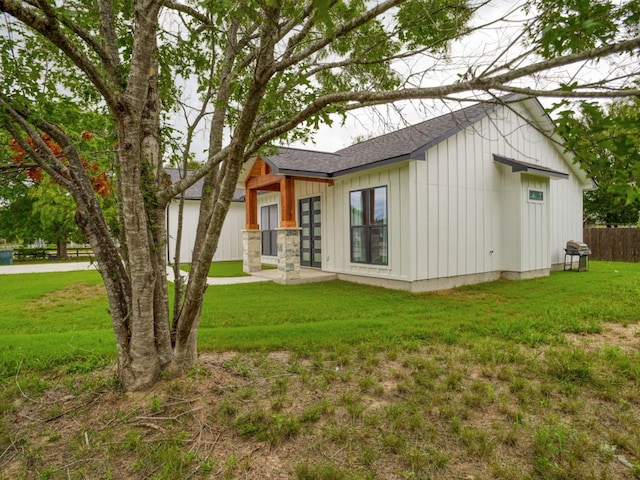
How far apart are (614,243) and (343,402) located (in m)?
16.6

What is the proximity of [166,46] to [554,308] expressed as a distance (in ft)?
21.7

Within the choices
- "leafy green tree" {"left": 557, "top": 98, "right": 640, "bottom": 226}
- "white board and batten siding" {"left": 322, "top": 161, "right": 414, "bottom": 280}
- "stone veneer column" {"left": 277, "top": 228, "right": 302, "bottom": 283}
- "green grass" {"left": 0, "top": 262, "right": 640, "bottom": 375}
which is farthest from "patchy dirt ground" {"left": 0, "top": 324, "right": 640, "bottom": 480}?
"stone veneer column" {"left": 277, "top": 228, "right": 302, "bottom": 283}

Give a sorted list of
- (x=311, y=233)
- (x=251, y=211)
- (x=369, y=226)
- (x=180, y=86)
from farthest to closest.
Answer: (x=251, y=211), (x=311, y=233), (x=369, y=226), (x=180, y=86)

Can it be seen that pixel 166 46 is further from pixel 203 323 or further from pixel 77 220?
pixel 203 323

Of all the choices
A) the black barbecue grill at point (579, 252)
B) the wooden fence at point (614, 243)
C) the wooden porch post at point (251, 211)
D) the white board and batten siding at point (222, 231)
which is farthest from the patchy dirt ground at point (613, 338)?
the white board and batten siding at point (222, 231)

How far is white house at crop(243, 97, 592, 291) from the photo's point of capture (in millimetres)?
7520

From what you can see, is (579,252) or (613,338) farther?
(579,252)

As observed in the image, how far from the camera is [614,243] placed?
555 inches

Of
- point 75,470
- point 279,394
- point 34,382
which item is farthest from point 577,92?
point 34,382

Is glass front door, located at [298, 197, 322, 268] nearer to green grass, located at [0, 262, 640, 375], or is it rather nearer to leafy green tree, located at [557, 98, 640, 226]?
green grass, located at [0, 262, 640, 375]

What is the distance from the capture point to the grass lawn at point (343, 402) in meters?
2.04

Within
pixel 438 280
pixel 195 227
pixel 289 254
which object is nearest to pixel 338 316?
pixel 438 280

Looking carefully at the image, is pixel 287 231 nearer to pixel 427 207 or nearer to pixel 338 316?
pixel 427 207

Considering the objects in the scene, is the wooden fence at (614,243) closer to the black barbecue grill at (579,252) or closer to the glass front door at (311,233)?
the black barbecue grill at (579,252)
